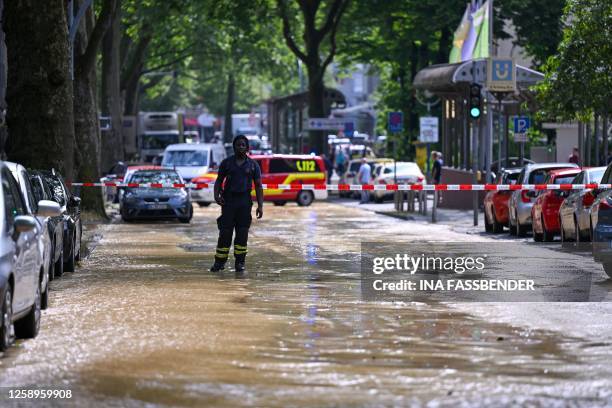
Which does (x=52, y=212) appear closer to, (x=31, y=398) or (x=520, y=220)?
(x=31, y=398)

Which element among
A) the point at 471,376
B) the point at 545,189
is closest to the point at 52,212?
the point at 471,376

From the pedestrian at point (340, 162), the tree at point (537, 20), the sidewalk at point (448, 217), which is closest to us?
the sidewalk at point (448, 217)

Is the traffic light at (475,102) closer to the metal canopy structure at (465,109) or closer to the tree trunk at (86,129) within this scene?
the metal canopy structure at (465,109)

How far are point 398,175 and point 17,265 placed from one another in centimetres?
4080

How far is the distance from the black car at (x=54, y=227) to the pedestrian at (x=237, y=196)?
75.2 inches

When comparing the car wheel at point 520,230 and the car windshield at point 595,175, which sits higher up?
the car windshield at point 595,175

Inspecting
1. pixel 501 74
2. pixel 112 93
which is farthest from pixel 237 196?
pixel 112 93

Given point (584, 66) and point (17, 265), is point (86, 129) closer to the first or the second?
point (584, 66)

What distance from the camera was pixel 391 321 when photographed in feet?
45.2

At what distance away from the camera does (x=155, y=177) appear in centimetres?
3919

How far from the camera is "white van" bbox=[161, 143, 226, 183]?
172 ft

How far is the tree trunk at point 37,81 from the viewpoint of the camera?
2459cm

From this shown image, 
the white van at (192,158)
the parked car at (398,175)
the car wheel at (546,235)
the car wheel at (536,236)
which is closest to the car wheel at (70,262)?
the car wheel at (546,235)

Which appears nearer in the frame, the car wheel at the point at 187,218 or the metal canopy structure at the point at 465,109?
the car wheel at the point at 187,218
